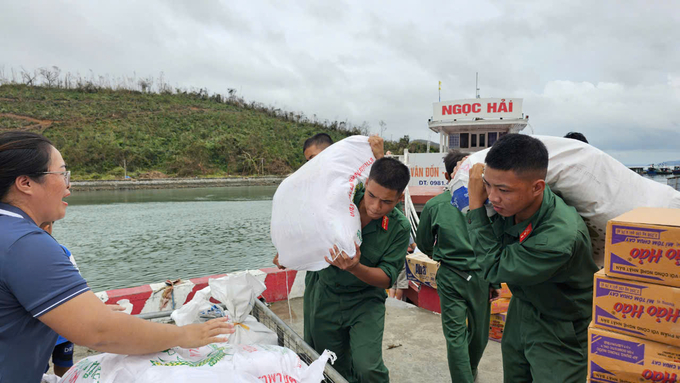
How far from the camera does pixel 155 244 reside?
1338 cm

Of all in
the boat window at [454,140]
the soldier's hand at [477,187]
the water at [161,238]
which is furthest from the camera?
the boat window at [454,140]

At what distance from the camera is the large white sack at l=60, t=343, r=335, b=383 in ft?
4.08

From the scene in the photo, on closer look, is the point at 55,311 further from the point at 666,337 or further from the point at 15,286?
the point at 666,337

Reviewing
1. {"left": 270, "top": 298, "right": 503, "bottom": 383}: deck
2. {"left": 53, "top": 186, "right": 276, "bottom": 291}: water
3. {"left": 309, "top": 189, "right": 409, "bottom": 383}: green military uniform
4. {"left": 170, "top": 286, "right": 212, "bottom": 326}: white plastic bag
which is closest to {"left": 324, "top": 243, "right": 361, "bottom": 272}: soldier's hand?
{"left": 309, "top": 189, "right": 409, "bottom": 383}: green military uniform

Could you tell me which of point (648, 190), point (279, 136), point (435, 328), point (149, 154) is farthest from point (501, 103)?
point (279, 136)

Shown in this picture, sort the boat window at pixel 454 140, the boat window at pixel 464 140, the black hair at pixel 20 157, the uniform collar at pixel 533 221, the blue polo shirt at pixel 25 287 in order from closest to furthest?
the blue polo shirt at pixel 25 287, the black hair at pixel 20 157, the uniform collar at pixel 533 221, the boat window at pixel 464 140, the boat window at pixel 454 140

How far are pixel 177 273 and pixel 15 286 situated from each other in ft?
30.8

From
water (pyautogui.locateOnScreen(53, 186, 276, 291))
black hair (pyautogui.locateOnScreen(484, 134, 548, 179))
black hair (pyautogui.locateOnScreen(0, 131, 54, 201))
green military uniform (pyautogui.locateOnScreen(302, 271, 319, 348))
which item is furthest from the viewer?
water (pyautogui.locateOnScreen(53, 186, 276, 291))

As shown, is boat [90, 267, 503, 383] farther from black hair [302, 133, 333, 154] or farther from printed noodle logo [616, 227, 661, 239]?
printed noodle logo [616, 227, 661, 239]

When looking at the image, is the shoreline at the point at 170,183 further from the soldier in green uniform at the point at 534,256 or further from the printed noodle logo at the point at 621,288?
the printed noodle logo at the point at 621,288

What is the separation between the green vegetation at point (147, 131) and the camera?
39.8m

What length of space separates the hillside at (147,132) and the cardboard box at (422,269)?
39702 millimetres

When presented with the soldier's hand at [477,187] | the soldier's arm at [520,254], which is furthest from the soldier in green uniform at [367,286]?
the soldier's arm at [520,254]

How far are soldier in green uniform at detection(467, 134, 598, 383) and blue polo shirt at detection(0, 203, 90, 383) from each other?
161 centimetres
